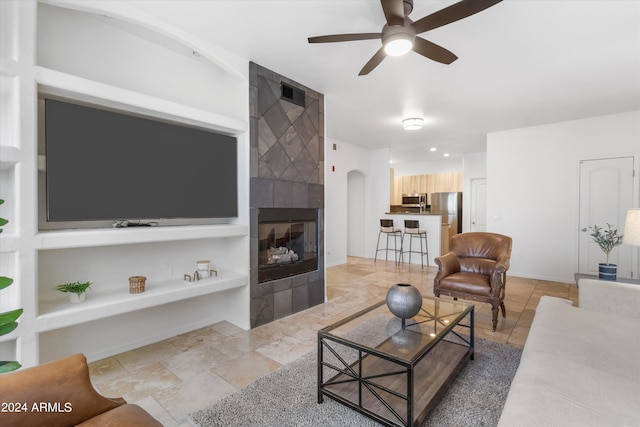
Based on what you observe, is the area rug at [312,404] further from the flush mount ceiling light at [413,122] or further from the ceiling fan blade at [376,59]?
the flush mount ceiling light at [413,122]

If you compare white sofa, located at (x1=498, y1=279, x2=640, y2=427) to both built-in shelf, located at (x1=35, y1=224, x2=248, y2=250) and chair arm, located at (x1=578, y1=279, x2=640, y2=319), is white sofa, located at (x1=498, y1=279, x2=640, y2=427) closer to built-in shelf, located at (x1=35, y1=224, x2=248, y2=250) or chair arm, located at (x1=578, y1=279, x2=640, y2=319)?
chair arm, located at (x1=578, y1=279, x2=640, y2=319)

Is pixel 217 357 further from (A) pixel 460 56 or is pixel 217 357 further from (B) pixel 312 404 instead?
(A) pixel 460 56

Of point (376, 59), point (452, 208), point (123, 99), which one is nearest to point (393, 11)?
point (376, 59)

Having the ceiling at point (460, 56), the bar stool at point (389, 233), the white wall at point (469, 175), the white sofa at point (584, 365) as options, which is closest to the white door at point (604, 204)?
the ceiling at point (460, 56)

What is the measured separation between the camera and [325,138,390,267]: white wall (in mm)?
6434

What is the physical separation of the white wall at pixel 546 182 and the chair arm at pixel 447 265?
2533mm

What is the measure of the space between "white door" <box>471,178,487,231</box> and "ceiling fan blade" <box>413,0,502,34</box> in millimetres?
6321

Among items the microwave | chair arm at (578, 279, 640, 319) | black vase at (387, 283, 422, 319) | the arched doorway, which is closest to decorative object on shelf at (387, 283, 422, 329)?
black vase at (387, 283, 422, 319)

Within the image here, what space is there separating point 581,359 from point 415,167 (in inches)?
343

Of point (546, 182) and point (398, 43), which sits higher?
point (398, 43)

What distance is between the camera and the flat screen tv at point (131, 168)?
2.12 metres

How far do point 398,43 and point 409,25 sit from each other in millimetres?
120

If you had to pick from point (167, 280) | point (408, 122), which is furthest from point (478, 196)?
point (167, 280)

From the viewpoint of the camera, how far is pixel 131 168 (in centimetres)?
246
